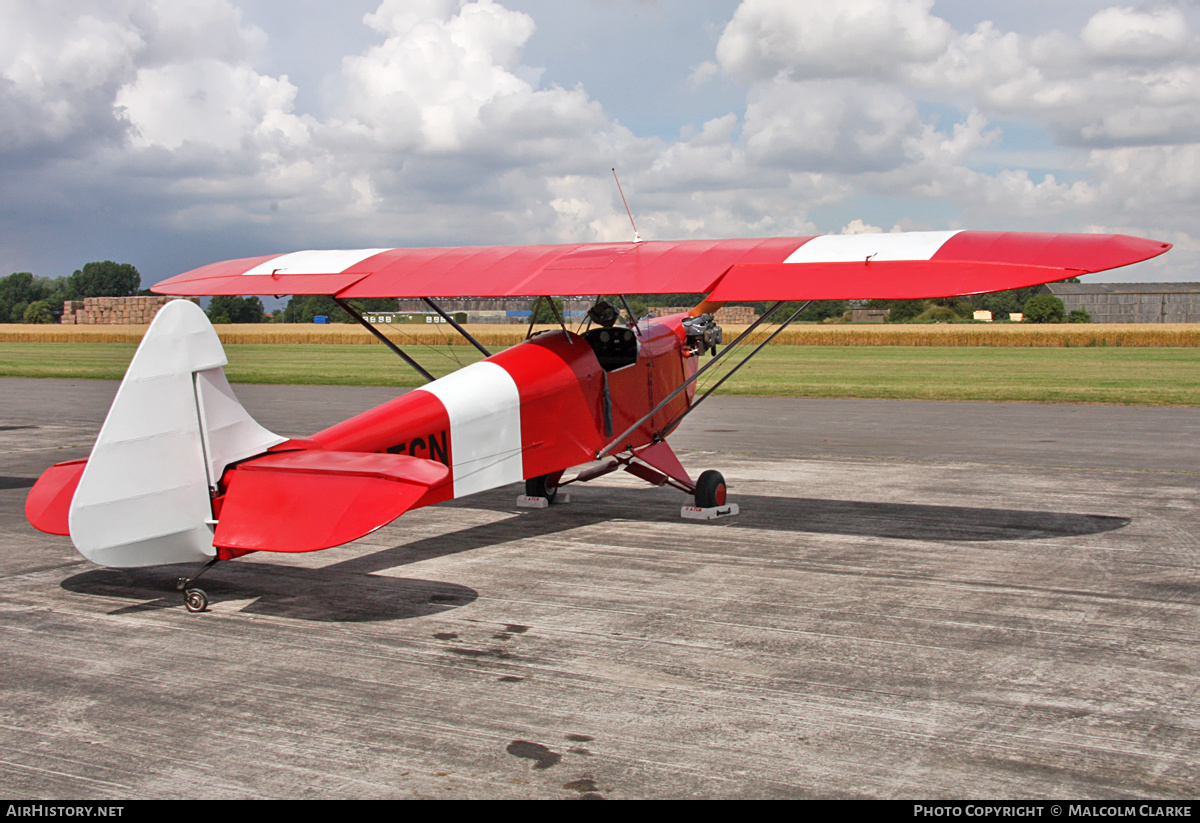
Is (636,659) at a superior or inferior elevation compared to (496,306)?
inferior

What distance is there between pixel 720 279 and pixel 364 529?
3.83 metres

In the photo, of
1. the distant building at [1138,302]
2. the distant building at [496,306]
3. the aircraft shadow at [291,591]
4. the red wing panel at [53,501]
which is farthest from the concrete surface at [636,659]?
the distant building at [1138,302]

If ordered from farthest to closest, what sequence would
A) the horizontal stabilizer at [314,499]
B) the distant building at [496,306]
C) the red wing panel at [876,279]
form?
the distant building at [496,306] < the red wing panel at [876,279] < the horizontal stabilizer at [314,499]

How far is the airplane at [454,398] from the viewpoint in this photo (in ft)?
18.6

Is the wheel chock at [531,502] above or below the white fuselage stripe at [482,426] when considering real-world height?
below

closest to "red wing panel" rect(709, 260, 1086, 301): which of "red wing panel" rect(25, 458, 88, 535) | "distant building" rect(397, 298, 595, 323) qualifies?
"distant building" rect(397, 298, 595, 323)

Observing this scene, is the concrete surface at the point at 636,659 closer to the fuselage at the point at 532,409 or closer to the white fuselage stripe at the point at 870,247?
the fuselage at the point at 532,409

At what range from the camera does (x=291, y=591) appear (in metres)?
6.91

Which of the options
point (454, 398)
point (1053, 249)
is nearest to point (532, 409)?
point (454, 398)

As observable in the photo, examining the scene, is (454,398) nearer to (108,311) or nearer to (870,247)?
(870,247)

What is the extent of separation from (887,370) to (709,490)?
26.3 meters

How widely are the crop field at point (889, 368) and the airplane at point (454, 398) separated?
186 inches

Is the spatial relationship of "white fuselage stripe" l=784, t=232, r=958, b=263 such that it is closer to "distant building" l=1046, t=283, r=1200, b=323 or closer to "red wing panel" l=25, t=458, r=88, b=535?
"red wing panel" l=25, t=458, r=88, b=535

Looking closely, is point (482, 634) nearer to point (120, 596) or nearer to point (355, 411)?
point (120, 596)
